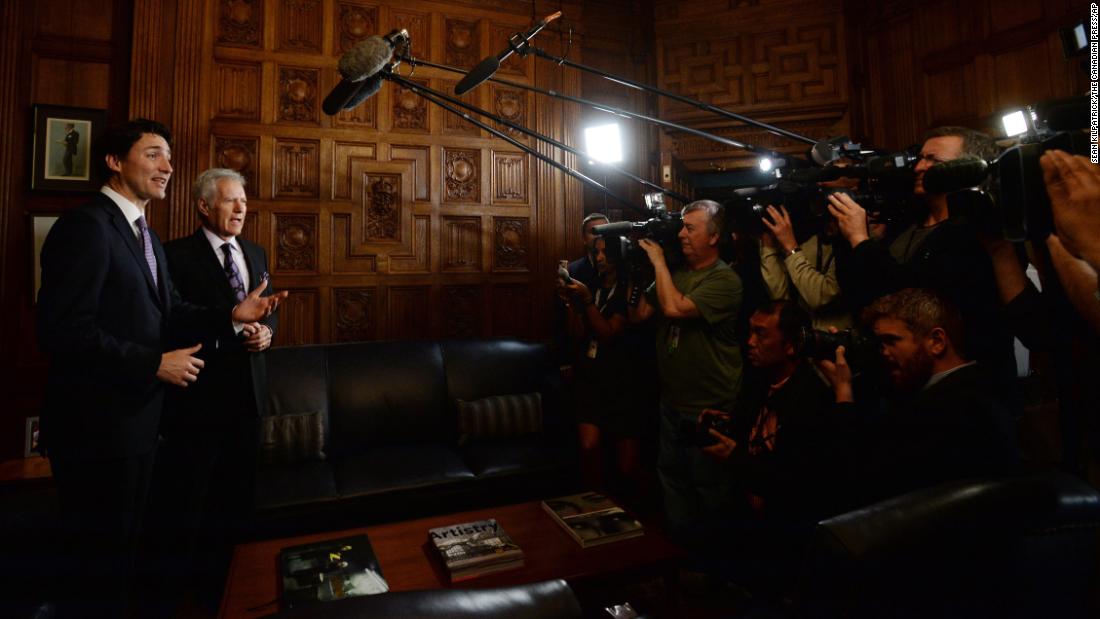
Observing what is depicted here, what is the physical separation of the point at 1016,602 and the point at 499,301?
121 inches

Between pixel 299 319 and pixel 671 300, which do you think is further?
pixel 299 319

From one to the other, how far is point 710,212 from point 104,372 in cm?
213

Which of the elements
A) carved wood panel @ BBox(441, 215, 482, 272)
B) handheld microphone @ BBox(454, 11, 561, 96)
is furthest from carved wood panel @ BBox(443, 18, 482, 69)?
handheld microphone @ BBox(454, 11, 561, 96)

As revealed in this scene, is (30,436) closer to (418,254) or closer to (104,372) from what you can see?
(104,372)

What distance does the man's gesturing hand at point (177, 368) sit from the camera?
61.9 inches

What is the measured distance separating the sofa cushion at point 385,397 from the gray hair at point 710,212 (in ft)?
5.51

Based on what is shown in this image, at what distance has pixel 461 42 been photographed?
11.8 feet

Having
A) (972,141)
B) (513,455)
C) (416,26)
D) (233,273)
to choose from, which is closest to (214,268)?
(233,273)

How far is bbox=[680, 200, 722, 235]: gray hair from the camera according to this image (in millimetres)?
2297

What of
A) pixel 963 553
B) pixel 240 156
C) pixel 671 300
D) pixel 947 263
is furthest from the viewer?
pixel 240 156

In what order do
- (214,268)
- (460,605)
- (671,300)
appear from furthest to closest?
1. (671,300)
2. (214,268)
3. (460,605)

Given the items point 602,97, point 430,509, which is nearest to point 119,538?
point 430,509

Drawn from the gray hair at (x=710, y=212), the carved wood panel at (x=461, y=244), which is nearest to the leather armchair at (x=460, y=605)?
the gray hair at (x=710, y=212)

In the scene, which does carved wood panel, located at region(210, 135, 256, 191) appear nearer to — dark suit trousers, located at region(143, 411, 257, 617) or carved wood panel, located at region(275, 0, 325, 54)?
carved wood panel, located at region(275, 0, 325, 54)
